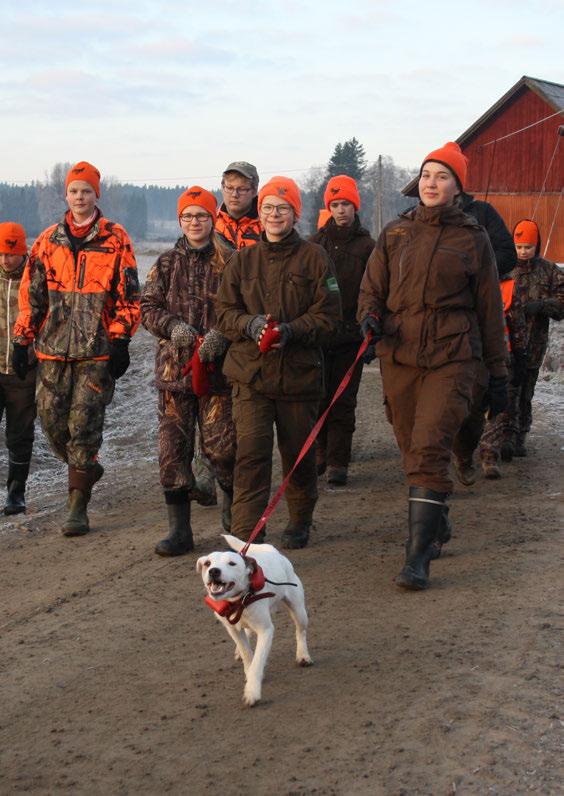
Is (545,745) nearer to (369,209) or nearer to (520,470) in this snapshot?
(520,470)

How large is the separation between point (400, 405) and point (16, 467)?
13.3 feet

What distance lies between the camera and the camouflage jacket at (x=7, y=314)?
8.93 m

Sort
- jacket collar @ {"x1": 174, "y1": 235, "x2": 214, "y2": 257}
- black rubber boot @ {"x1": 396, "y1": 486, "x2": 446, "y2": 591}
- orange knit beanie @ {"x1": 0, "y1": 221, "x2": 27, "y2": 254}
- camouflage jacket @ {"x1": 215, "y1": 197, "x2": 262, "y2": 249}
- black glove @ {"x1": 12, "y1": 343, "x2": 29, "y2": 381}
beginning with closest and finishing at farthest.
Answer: black rubber boot @ {"x1": 396, "y1": 486, "x2": 446, "y2": 591} < jacket collar @ {"x1": 174, "y1": 235, "x2": 214, "y2": 257} < camouflage jacket @ {"x1": 215, "y1": 197, "x2": 262, "y2": 249} < black glove @ {"x1": 12, "y1": 343, "x2": 29, "y2": 381} < orange knit beanie @ {"x1": 0, "y1": 221, "x2": 27, "y2": 254}

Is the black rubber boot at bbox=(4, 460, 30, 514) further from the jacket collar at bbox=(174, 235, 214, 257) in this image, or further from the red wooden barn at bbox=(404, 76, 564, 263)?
the red wooden barn at bbox=(404, 76, 564, 263)

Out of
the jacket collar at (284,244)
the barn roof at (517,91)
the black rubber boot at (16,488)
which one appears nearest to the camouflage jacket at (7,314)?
the black rubber boot at (16,488)

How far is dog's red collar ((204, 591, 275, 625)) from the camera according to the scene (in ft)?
15.0

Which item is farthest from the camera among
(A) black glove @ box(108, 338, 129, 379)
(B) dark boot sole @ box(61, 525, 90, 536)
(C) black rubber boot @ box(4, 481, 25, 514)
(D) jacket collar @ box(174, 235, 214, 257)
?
(C) black rubber boot @ box(4, 481, 25, 514)

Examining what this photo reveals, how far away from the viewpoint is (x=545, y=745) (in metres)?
4.05

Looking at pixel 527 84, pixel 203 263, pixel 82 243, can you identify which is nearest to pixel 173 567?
pixel 203 263

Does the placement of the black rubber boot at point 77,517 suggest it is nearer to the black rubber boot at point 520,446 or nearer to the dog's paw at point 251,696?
the dog's paw at point 251,696

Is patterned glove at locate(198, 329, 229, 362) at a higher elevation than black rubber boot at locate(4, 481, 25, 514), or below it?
higher

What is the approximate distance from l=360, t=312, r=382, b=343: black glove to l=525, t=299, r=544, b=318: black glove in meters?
4.18

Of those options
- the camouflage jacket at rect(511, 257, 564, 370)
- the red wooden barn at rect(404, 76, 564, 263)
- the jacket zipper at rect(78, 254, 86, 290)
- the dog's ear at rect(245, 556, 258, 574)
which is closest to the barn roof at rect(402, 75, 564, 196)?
the red wooden barn at rect(404, 76, 564, 263)

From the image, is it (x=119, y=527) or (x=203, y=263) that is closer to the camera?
(x=203, y=263)
